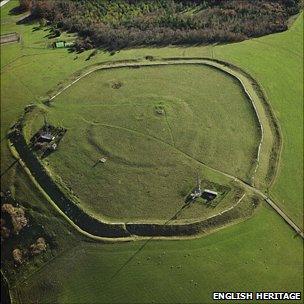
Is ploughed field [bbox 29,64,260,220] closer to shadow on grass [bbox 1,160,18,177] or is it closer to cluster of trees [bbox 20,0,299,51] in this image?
shadow on grass [bbox 1,160,18,177]

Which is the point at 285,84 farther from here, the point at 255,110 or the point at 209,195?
the point at 209,195

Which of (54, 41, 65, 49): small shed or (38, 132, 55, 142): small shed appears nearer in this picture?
(38, 132, 55, 142): small shed

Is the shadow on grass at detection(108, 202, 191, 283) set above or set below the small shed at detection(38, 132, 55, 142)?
below

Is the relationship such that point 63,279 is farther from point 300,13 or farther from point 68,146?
point 300,13

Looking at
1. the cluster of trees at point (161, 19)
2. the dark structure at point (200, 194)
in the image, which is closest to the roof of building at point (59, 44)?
the cluster of trees at point (161, 19)

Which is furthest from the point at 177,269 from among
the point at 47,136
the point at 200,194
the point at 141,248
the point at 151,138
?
the point at 47,136

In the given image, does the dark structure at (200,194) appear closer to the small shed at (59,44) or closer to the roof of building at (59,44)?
the small shed at (59,44)

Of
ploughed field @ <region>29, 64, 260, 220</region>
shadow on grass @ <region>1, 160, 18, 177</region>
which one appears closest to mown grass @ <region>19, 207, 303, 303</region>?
ploughed field @ <region>29, 64, 260, 220</region>
